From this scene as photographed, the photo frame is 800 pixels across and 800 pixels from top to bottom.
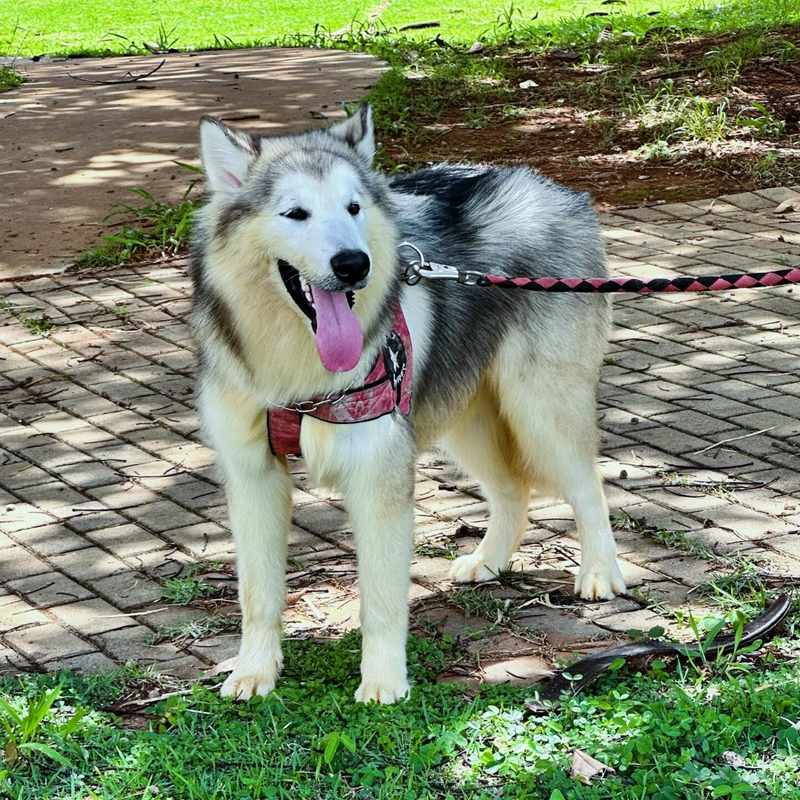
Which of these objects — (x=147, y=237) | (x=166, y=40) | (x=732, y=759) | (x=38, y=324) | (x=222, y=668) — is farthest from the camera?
(x=166, y=40)

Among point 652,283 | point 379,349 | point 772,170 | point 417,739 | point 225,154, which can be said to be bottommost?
point 417,739

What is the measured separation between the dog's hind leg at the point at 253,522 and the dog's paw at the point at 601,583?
44.3 inches

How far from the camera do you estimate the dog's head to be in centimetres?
324

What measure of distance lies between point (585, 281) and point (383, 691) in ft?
4.73

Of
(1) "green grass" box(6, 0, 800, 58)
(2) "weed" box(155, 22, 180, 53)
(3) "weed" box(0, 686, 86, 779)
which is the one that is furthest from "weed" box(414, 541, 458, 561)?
(2) "weed" box(155, 22, 180, 53)

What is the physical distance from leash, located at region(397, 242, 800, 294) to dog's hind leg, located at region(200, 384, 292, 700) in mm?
686

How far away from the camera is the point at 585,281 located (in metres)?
3.85

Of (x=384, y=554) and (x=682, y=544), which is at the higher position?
(x=384, y=554)

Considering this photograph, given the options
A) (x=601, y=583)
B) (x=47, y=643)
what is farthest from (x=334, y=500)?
(x=47, y=643)

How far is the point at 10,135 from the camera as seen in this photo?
11125 mm

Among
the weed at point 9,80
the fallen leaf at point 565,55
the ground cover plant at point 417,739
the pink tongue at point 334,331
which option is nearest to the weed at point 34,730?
the ground cover plant at point 417,739

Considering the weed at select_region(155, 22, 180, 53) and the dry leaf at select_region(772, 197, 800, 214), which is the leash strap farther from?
the weed at select_region(155, 22, 180, 53)

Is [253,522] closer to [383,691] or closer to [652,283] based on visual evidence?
[383,691]

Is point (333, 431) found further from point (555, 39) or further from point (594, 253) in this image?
point (555, 39)
